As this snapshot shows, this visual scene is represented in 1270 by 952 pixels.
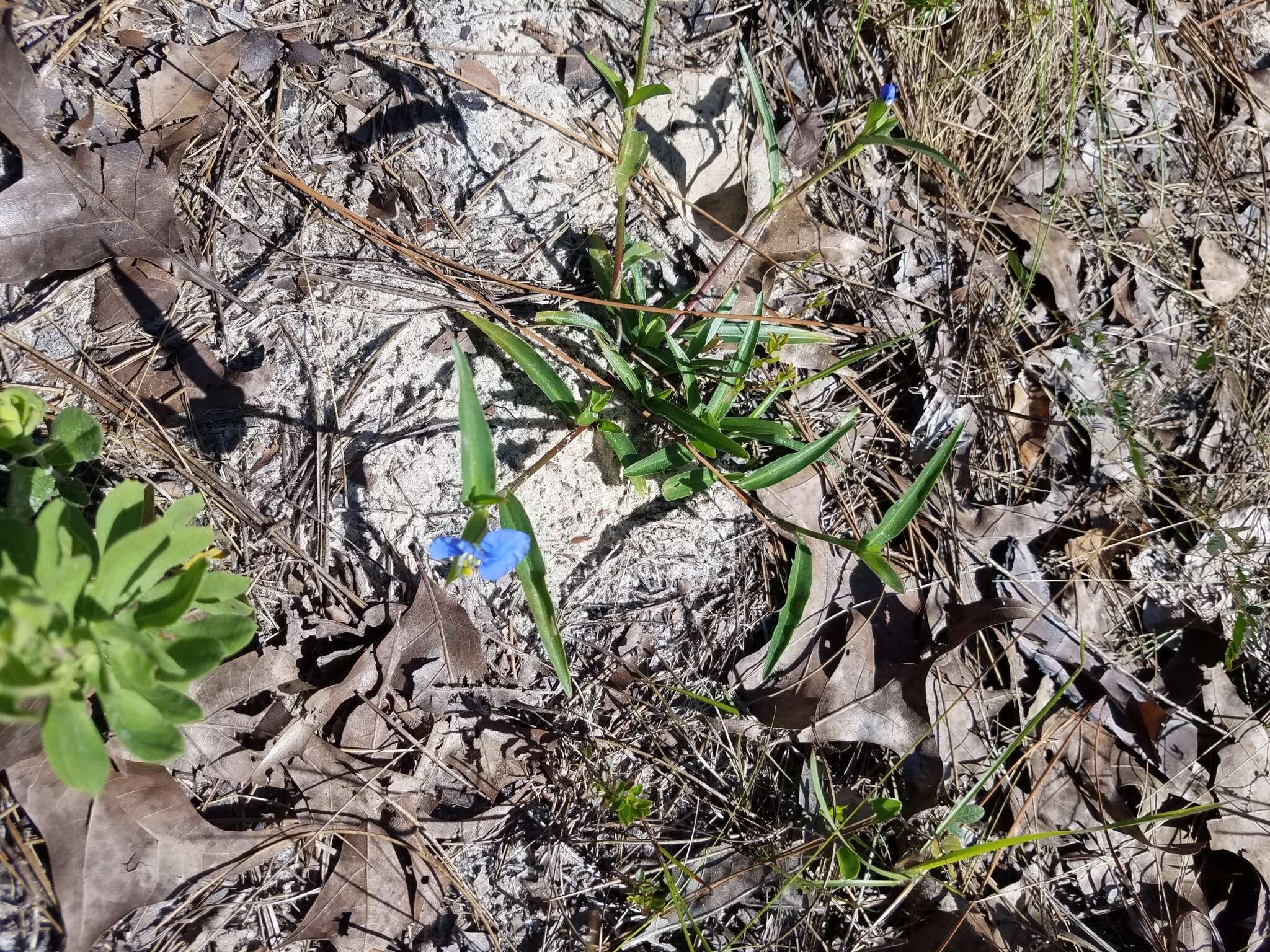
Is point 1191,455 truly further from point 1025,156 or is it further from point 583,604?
point 583,604

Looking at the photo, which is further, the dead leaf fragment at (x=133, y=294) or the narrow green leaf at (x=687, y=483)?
the narrow green leaf at (x=687, y=483)

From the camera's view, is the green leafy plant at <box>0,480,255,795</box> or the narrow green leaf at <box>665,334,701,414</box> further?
the narrow green leaf at <box>665,334,701,414</box>

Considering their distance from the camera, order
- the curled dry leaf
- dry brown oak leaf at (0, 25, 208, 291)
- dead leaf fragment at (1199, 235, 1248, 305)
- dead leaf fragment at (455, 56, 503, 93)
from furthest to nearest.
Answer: dead leaf fragment at (1199, 235, 1248, 305) < the curled dry leaf < dead leaf fragment at (455, 56, 503, 93) < dry brown oak leaf at (0, 25, 208, 291)

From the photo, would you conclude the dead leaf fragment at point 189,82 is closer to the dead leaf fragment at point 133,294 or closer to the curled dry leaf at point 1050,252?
the dead leaf fragment at point 133,294

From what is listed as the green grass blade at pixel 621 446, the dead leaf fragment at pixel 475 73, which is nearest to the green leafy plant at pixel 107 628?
the green grass blade at pixel 621 446

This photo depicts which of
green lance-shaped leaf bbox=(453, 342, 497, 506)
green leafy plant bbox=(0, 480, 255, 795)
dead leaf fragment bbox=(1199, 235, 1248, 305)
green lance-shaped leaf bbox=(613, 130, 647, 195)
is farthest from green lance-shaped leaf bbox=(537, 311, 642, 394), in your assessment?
dead leaf fragment bbox=(1199, 235, 1248, 305)

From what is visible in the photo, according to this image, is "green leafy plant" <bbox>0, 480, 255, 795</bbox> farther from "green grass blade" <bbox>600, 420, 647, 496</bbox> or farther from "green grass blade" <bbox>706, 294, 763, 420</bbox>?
"green grass blade" <bbox>706, 294, 763, 420</bbox>
